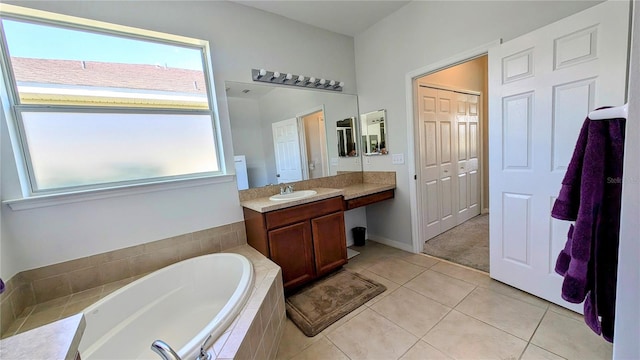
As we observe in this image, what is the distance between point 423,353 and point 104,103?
2820 millimetres

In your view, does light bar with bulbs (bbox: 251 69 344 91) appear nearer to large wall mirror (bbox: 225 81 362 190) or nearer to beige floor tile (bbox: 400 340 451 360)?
large wall mirror (bbox: 225 81 362 190)

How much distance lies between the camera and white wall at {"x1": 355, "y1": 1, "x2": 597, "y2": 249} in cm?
186

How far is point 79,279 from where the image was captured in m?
1.75

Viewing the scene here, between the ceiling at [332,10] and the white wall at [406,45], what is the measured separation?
0.50 ft

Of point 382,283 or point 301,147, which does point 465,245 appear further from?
point 301,147

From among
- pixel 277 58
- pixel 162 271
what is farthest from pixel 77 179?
pixel 277 58

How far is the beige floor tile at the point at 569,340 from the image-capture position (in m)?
1.40

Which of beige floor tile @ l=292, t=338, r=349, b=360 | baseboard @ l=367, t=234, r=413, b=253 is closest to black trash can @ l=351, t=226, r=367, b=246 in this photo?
baseboard @ l=367, t=234, r=413, b=253

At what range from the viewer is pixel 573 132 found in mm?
1594

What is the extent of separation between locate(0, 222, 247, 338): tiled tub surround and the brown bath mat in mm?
931

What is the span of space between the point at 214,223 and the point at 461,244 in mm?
2833

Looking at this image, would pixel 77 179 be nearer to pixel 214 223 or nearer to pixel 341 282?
pixel 214 223

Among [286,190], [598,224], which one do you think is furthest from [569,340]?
[286,190]

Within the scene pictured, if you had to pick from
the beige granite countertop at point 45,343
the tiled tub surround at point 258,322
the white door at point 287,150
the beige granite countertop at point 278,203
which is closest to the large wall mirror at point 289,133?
the white door at point 287,150
